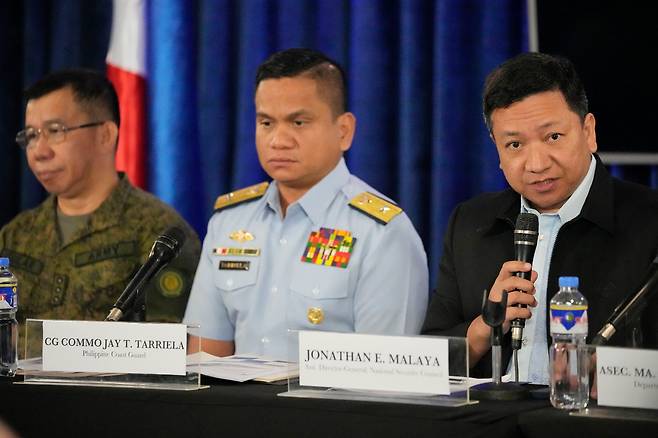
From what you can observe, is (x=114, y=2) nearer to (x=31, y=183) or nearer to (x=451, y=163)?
(x=31, y=183)

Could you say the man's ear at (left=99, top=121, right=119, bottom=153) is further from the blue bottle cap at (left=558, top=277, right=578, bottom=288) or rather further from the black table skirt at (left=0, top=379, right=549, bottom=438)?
the blue bottle cap at (left=558, top=277, right=578, bottom=288)

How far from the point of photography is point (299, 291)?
11.2 feet

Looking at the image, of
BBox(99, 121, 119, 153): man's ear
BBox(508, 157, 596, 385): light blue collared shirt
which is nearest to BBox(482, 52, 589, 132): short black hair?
BBox(508, 157, 596, 385): light blue collared shirt

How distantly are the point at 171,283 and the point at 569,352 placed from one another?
1945mm

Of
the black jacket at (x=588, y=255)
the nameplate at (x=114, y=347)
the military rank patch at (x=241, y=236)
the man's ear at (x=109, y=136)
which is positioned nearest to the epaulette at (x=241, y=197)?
the military rank patch at (x=241, y=236)

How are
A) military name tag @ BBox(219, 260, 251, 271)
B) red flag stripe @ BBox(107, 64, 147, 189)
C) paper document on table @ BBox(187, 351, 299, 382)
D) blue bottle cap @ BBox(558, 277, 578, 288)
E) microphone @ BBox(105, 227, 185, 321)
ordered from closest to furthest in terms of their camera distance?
Answer: blue bottle cap @ BBox(558, 277, 578, 288)
paper document on table @ BBox(187, 351, 299, 382)
microphone @ BBox(105, 227, 185, 321)
military name tag @ BBox(219, 260, 251, 271)
red flag stripe @ BBox(107, 64, 147, 189)

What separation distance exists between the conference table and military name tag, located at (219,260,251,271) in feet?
3.54

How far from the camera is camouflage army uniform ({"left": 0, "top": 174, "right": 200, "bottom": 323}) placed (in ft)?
12.2

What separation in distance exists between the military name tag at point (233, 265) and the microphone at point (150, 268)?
32.5 inches

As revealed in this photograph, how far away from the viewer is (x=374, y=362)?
2.15 m

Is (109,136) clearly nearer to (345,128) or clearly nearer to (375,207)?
(345,128)

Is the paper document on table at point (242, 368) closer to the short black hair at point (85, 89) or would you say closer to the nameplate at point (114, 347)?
the nameplate at point (114, 347)

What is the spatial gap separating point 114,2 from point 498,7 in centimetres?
166

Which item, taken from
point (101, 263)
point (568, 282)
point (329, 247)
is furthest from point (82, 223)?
point (568, 282)
